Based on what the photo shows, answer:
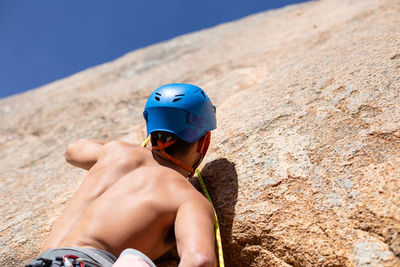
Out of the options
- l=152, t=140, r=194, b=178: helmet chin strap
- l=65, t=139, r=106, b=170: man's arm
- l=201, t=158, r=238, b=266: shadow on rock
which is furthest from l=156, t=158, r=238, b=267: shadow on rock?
l=65, t=139, r=106, b=170: man's arm

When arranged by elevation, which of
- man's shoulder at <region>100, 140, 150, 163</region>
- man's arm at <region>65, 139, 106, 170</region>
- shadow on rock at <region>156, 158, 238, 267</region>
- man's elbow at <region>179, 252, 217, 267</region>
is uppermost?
man's shoulder at <region>100, 140, 150, 163</region>

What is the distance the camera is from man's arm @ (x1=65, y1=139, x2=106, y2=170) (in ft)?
9.05

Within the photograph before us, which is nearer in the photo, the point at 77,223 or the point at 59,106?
the point at 77,223

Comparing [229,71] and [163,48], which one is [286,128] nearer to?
[229,71]

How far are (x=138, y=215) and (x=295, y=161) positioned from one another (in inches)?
52.1

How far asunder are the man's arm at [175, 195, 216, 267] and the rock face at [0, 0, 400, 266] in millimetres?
454

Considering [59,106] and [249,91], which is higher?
[249,91]

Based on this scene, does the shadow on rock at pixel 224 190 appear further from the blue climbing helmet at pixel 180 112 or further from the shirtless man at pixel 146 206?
the blue climbing helmet at pixel 180 112

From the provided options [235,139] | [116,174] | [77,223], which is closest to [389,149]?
[235,139]

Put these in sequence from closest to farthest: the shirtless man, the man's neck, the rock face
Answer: the shirtless man
the rock face
the man's neck

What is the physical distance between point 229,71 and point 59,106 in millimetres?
3791

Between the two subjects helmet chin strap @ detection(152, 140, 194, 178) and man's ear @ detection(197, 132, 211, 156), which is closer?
helmet chin strap @ detection(152, 140, 194, 178)

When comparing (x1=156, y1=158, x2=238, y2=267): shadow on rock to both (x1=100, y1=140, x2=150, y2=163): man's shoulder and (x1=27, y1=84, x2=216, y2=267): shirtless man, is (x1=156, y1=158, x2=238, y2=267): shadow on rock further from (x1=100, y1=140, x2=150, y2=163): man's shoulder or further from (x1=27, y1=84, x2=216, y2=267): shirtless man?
(x1=100, y1=140, x2=150, y2=163): man's shoulder

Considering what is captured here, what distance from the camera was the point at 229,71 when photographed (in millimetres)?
6262
